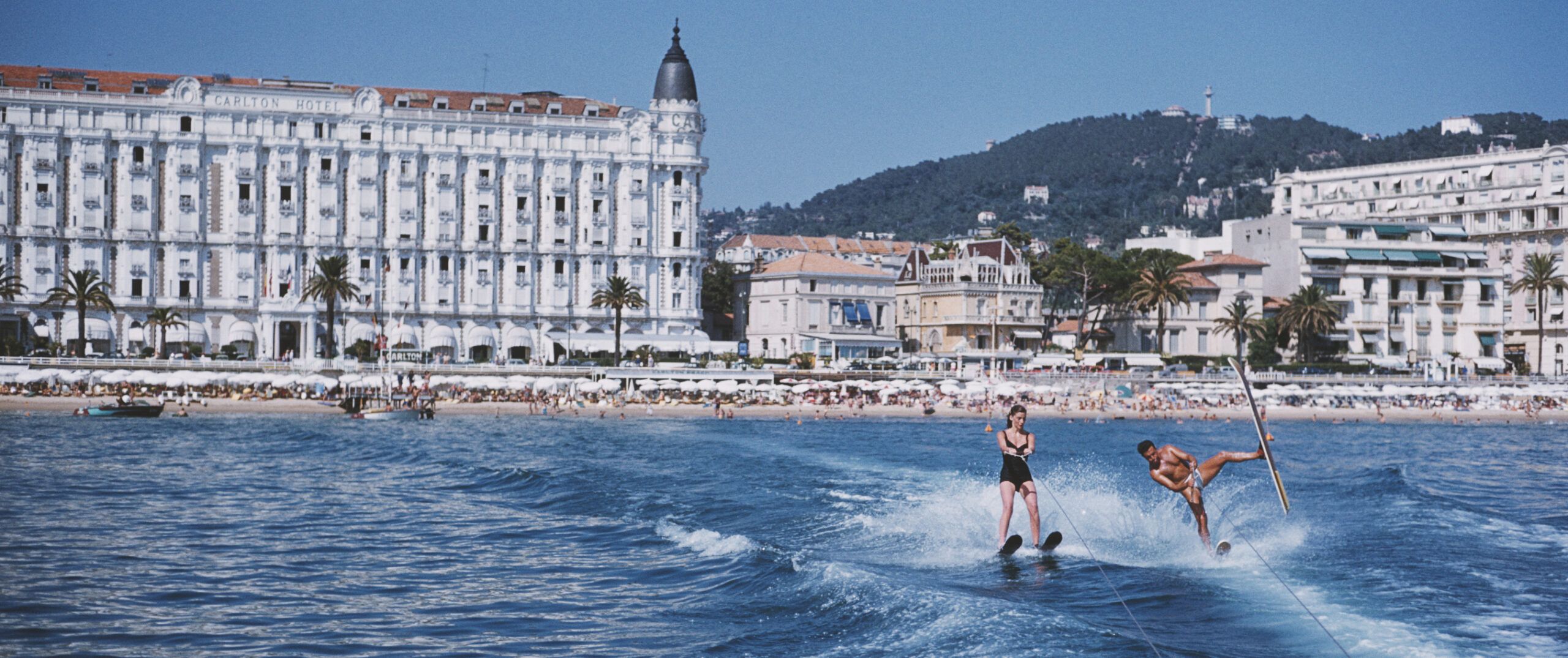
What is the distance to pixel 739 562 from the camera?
21234 millimetres

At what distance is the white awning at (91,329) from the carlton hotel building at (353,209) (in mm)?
105

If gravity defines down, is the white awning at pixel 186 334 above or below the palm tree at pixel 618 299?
below

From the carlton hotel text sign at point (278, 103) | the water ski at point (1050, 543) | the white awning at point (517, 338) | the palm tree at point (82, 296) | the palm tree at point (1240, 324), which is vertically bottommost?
the water ski at point (1050, 543)

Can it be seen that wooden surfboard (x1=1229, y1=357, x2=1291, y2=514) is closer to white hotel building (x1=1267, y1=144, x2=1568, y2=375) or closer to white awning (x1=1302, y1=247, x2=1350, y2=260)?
white hotel building (x1=1267, y1=144, x2=1568, y2=375)

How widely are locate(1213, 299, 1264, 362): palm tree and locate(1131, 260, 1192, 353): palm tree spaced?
10.4 ft

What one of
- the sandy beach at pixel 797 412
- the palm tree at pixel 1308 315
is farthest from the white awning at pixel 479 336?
the palm tree at pixel 1308 315

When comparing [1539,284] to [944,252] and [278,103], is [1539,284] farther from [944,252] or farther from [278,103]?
[278,103]

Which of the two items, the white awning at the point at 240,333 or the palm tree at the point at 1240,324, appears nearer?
the white awning at the point at 240,333

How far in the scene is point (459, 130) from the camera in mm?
99188

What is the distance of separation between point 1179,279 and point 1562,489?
69512 mm

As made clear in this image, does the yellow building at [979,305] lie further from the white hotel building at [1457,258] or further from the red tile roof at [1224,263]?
Result: the white hotel building at [1457,258]

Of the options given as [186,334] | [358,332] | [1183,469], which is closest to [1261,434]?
[1183,469]

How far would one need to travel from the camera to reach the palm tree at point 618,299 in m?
91.1

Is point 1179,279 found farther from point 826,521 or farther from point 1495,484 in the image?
point 826,521
